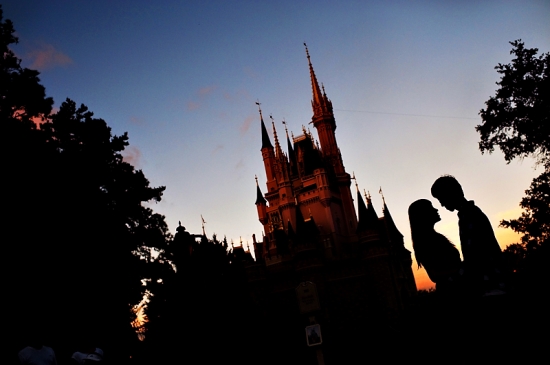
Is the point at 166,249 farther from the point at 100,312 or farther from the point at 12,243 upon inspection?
the point at 12,243

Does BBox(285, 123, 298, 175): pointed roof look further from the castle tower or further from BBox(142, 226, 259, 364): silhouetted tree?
BBox(142, 226, 259, 364): silhouetted tree

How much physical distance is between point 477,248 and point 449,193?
58 centimetres

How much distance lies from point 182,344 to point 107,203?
7794 mm

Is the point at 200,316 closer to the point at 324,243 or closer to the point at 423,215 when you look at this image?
the point at 423,215

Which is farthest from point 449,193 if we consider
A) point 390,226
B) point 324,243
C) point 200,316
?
point 390,226

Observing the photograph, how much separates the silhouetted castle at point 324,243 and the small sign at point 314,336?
601 inches

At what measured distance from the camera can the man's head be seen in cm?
449

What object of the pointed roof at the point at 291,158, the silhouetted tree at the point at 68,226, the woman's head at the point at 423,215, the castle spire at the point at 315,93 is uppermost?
the castle spire at the point at 315,93

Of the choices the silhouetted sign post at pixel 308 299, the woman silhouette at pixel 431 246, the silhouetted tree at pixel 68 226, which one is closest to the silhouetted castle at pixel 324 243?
the silhouetted tree at pixel 68 226

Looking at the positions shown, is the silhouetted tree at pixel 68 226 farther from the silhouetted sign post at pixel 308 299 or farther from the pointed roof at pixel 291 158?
the pointed roof at pixel 291 158

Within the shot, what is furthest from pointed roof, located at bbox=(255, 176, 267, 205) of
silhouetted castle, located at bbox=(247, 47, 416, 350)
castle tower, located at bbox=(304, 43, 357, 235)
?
castle tower, located at bbox=(304, 43, 357, 235)

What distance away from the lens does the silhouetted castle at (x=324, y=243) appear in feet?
129

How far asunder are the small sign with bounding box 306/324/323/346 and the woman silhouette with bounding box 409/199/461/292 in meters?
8.61

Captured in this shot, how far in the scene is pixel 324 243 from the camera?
46781mm
